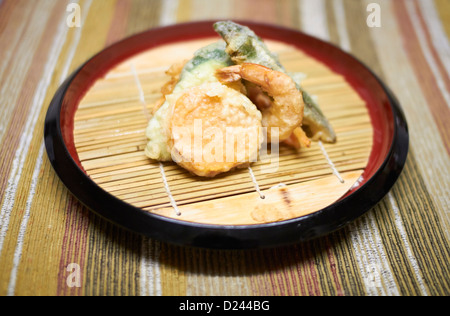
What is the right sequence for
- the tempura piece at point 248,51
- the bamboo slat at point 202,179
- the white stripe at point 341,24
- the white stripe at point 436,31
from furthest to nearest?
the white stripe at point 341,24
the white stripe at point 436,31
the tempura piece at point 248,51
the bamboo slat at point 202,179

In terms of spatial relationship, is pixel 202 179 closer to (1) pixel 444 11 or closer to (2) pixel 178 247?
(2) pixel 178 247

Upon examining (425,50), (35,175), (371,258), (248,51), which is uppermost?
(248,51)

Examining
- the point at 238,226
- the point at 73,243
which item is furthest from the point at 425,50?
the point at 73,243

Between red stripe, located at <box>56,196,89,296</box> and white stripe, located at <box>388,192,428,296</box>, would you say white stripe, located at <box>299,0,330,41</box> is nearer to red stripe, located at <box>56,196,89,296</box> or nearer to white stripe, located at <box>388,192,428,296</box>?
white stripe, located at <box>388,192,428,296</box>

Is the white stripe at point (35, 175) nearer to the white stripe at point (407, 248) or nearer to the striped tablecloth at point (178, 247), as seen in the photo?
the striped tablecloth at point (178, 247)

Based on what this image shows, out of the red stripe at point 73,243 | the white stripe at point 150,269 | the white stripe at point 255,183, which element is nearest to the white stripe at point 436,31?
the white stripe at point 255,183
